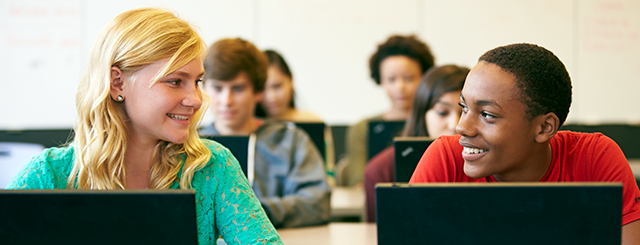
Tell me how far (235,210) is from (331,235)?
589mm

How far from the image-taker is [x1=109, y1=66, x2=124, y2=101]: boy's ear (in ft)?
3.57

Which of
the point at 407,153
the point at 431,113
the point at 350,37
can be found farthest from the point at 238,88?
the point at 350,37

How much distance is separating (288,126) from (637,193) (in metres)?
1.38

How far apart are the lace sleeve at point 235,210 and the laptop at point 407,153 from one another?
17.0 inches

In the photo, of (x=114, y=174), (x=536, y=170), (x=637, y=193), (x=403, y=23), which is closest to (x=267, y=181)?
(x=114, y=174)

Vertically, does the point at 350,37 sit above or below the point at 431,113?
above

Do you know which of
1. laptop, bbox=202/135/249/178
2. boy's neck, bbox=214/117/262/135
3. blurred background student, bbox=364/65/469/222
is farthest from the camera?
boy's neck, bbox=214/117/262/135

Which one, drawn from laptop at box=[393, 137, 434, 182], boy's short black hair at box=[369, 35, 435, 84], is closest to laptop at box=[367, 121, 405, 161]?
laptop at box=[393, 137, 434, 182]

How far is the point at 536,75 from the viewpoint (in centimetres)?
97

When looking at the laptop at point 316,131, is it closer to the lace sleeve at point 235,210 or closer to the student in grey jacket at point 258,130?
the student in grey jacket at point 258,130

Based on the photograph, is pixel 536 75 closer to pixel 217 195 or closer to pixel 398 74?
pixel 217 195

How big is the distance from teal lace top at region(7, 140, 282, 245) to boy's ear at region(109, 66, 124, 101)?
17 centimetres

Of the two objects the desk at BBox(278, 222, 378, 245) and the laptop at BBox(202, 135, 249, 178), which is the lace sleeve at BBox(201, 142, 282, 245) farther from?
the desk at BBox(278, 222, 378, 245)

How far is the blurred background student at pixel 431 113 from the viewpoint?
6.09 ft
